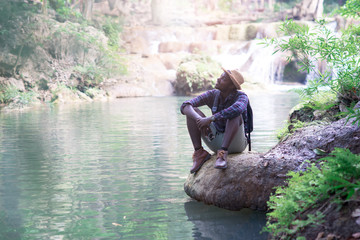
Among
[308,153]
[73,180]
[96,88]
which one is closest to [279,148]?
[308,153]

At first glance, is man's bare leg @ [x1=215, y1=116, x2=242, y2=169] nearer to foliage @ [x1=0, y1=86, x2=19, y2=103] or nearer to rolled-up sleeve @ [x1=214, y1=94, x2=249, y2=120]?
rolled-up sleeve @ [x1=214, y1=94, x2=249, y2=120]

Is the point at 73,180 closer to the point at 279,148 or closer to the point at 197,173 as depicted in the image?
the point at 197,173

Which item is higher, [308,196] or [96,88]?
[308,196]

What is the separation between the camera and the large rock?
450 cm

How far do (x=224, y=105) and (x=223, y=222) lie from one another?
1423 millimetres

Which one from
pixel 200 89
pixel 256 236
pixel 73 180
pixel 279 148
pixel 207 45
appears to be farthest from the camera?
pixel 207 45

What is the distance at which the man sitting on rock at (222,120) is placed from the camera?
15.9ft

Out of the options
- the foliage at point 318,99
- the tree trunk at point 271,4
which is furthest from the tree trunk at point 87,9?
the foliage at point 318,99

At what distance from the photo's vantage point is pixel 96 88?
26359 millimetres

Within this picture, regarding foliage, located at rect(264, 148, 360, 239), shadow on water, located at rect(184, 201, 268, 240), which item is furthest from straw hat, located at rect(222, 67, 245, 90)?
foliage, located at rect(264, 148, 360, 239)

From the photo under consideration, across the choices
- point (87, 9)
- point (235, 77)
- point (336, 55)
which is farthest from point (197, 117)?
point (87, 9)

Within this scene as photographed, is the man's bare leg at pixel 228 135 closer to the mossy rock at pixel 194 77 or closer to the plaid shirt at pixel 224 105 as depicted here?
the plaid shirt at pixel 224 105

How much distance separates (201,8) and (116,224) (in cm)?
3921

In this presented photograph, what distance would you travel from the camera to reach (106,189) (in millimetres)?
5566
